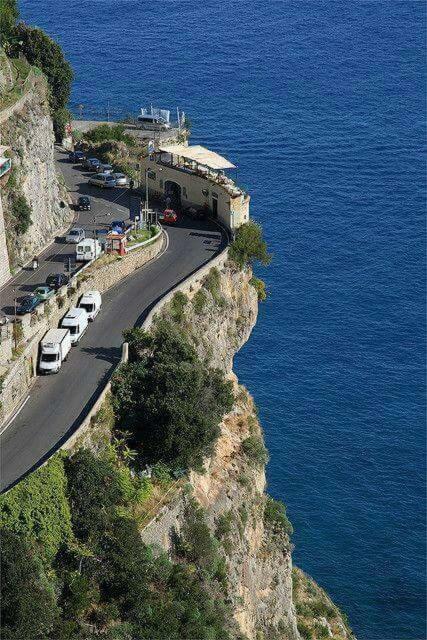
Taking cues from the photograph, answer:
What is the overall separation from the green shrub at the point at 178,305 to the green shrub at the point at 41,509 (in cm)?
2105

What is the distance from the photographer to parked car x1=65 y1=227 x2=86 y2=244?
85.2 m

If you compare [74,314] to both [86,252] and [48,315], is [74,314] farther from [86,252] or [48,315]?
[86,252]

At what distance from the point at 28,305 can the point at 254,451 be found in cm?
1652

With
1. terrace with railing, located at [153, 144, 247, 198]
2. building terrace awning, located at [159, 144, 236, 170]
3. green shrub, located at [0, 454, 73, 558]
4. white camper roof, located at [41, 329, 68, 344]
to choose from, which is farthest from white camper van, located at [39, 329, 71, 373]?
building terrace awning, located at [159, 144, 236, 170]

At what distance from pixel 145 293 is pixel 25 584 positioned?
32.4 meters

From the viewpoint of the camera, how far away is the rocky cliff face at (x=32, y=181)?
80188mm

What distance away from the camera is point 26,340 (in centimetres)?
6781

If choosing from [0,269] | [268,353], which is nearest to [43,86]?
[0,269]

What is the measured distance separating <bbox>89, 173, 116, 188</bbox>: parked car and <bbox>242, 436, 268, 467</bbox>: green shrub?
34224mm

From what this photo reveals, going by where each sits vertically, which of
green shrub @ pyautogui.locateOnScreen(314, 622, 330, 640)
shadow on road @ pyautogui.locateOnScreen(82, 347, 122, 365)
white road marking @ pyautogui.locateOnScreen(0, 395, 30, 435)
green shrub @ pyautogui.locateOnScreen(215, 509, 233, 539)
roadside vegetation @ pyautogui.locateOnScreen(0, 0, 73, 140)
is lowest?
green shrub @ pyautogui.locateOnScreen(314, 622, 330, 640)

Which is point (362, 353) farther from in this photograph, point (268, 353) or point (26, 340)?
point (26, 340)

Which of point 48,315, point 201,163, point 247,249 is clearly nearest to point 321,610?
point 247,249

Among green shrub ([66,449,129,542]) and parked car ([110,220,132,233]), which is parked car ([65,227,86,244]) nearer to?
parked car ([110,220,132,233])

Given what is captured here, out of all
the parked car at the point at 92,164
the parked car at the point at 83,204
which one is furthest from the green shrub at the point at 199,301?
the parked car at the point at 92,164
